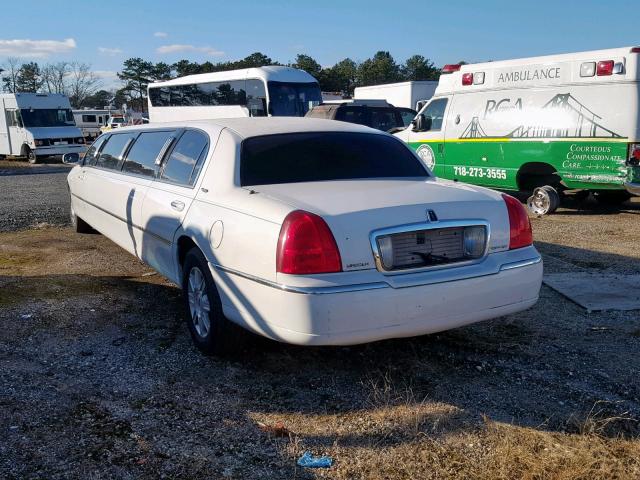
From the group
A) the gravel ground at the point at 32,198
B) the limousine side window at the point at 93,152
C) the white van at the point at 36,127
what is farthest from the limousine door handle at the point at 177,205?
the white van at the point at 36,127

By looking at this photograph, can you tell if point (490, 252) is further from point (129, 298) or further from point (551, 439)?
point (129, 298)

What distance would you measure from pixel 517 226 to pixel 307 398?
1702 millimetres

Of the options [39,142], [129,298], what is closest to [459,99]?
[129,298]

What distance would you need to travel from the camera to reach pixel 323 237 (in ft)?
11.1

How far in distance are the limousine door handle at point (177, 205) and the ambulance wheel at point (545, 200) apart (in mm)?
7854

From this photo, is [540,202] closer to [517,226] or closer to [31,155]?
[517,226]

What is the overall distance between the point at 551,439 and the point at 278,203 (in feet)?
6.31

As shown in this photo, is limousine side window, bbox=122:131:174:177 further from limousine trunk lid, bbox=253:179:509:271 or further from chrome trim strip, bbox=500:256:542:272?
chrome trim strip, bbox=500:256:542:272

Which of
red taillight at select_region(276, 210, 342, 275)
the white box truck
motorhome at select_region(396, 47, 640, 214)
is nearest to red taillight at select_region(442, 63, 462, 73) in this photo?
motorhome at select_region(396, 47, 640, 214)

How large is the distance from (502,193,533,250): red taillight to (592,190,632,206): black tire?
8.28 meters

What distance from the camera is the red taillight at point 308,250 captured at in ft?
11.1

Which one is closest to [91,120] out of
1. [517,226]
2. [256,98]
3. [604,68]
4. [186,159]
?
[256,98]

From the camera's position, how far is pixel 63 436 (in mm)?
3189

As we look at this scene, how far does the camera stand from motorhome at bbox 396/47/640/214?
966 cm
